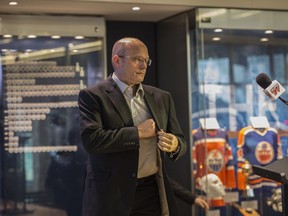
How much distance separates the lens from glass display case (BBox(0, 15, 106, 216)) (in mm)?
4879

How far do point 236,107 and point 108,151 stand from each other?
2547 millimetres

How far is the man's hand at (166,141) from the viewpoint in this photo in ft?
9.32

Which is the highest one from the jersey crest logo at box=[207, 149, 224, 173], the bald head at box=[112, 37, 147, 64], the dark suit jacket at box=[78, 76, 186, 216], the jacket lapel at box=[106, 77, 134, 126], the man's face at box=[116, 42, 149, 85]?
the bald head at box=[112, 37, 147, 64]

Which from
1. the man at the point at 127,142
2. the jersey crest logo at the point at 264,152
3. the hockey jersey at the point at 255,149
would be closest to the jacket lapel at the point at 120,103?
the man at the point at 127,142

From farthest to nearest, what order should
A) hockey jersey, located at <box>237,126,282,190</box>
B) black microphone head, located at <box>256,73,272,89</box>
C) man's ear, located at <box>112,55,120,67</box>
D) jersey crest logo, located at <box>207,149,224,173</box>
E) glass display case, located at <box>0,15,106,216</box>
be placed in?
hockey jersey, located at <box>237,126,282,190</box>, jersey crest logo, located at <box>207,149,224,173</box>, glass display case, located at <box>0,15,106,216</box>, man's ear, located at <box>112,55,120,67</box>, black microphone head, located at <box>256,73,272,89</box>

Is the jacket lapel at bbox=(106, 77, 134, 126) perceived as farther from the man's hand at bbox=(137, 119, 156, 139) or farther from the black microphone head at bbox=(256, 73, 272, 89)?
the black microphone head at bbox=(256, 73, 272, 89)

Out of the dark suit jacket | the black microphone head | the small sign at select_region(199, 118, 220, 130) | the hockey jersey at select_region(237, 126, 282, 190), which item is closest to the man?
the dark suit jacket

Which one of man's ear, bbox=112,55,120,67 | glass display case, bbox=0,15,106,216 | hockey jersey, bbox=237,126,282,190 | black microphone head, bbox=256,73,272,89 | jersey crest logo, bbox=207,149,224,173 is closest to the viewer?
black microphone head, bbox=256,73,272,89

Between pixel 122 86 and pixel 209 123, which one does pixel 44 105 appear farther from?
pixel 122 86

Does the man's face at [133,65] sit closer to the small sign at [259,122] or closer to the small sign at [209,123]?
the small sign at [209,123]

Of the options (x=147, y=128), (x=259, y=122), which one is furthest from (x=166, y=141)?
(x=259, y=122)

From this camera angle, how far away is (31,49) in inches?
194

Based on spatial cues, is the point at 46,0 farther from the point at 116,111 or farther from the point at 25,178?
the point at 116,111

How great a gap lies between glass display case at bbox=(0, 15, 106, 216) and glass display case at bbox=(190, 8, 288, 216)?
3.05 feet
